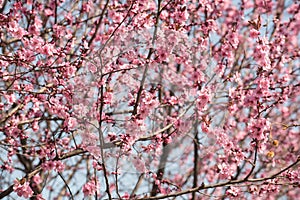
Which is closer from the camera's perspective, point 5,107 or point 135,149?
point 135,149

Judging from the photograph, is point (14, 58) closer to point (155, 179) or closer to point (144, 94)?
point (144, 94)

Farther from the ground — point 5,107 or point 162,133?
point 5,107

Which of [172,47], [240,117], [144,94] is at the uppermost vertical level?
[240,117]

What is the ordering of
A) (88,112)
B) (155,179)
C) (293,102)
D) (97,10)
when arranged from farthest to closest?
(293,102) < (97,10) < (155,179) < (88,112)

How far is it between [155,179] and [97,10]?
9.15 ft

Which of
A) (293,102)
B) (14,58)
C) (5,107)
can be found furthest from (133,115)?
(293,102)

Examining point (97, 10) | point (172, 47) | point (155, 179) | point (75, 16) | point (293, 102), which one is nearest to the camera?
point (172, 47)

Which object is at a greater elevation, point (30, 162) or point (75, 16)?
point (75, 16)

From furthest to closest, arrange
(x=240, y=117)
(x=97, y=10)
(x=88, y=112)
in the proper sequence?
(x=240, y=117), (x=97, y=10), (x=88, y=112)

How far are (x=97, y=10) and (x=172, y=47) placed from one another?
9.10ft

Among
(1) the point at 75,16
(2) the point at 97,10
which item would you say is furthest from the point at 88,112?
(2) the point at 97,10

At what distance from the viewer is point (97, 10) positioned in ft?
21.1

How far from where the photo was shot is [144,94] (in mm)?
3912

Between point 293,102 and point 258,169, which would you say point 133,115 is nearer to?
point 258,169
